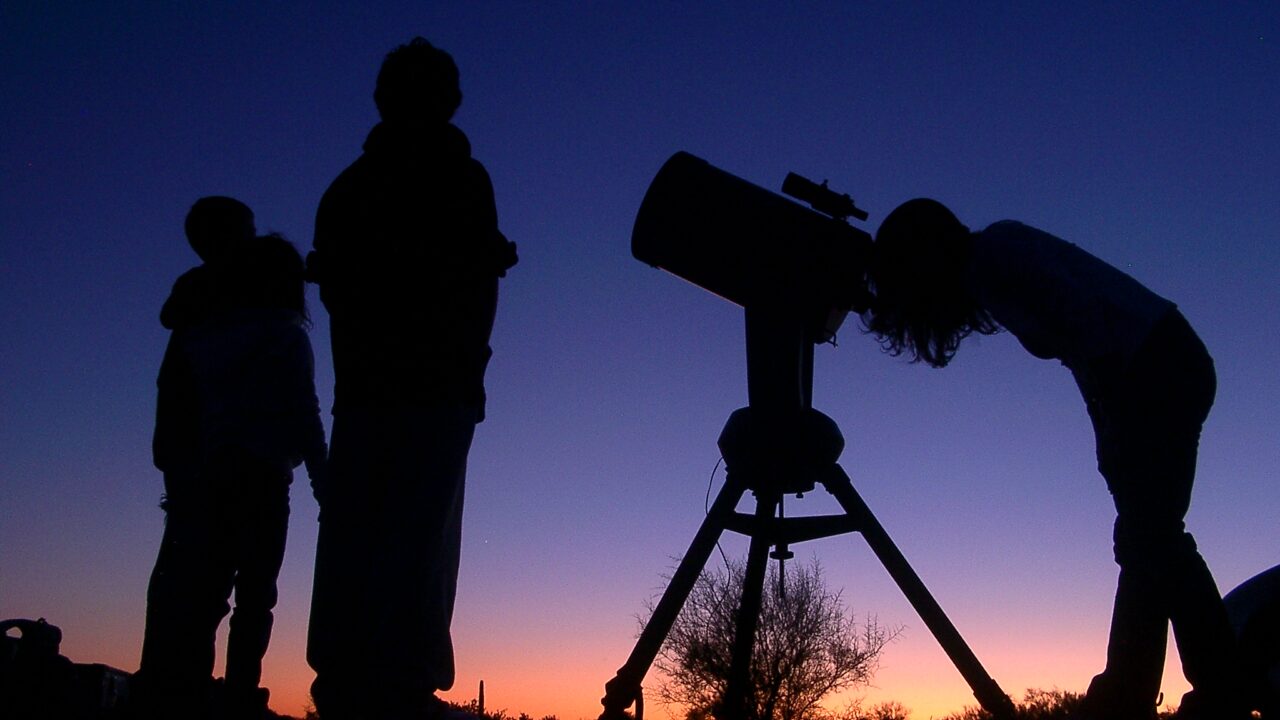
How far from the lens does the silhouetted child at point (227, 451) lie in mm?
3074

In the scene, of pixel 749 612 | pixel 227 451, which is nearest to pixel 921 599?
pixel 749 612

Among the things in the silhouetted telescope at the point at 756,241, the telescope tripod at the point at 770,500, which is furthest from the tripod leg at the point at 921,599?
the silhouetted telescope at the point at 756,241

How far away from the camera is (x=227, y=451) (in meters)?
3.21

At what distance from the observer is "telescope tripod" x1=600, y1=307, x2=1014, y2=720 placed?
425cm

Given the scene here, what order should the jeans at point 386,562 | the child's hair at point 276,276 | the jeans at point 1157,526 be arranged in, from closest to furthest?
the jeans at point 386,562
the jeans at point 1157,526
the child's hair at point 276,276

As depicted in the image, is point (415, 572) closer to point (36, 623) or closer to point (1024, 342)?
point (36, 623)

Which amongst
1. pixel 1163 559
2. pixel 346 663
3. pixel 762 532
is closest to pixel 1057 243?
pixel 1163 559

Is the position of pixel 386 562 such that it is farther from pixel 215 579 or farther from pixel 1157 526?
pixel 1157 526

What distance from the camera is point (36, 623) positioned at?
310 cm

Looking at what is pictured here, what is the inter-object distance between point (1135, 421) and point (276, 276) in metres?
2.83

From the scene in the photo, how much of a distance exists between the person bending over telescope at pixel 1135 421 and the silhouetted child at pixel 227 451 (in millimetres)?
2365

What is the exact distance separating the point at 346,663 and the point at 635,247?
2.95 meters

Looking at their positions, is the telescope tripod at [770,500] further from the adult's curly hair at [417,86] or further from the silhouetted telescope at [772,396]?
the adult's curly hair at [417,86]

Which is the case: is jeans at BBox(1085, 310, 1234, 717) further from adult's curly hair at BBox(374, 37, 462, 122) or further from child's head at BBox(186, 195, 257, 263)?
child's head at BBox(186, 195, 257, 263)
